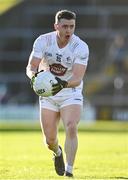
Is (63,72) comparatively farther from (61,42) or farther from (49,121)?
(49,121)

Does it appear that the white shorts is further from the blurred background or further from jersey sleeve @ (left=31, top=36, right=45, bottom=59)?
the blurred background

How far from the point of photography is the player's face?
1018cm

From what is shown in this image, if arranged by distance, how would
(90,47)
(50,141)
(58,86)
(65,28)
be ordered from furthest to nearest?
(90,47), (50,141), (65,28), (58,86)

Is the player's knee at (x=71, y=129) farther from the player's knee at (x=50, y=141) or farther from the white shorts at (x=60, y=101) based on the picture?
the player's knee at (x=50, y=141)

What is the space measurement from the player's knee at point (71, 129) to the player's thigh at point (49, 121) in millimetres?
605

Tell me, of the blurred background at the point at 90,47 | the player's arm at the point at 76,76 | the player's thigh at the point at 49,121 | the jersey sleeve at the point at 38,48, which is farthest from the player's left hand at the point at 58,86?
the blurred background at the point at 90,47

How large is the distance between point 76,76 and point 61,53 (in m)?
0.46

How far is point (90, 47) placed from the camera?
46.8 metres

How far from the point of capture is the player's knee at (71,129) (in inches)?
405

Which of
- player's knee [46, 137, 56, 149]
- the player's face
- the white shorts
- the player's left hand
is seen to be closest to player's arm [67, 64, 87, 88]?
the player's left hand

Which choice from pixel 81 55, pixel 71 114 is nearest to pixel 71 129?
pixel 71 114

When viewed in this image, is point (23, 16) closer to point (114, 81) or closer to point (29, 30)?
point (29, 30)

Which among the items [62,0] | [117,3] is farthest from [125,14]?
[62,0]

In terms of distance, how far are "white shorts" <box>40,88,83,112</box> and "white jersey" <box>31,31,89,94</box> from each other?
142 millimetres
